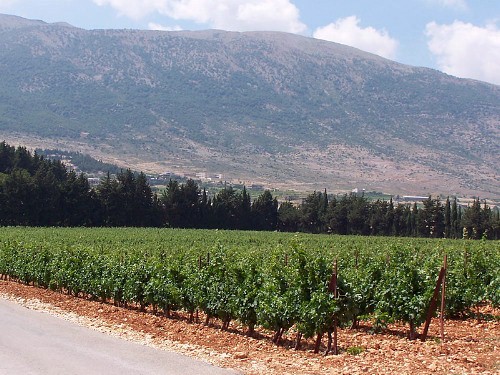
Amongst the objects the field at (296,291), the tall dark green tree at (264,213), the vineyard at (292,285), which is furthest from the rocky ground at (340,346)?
the tall dark green tree at (264,213)

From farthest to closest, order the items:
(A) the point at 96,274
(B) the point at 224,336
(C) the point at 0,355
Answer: (A) the point at 96,274, (B) the point at 224,336, (C) the point at 0,355

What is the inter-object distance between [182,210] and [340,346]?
83.4 meters

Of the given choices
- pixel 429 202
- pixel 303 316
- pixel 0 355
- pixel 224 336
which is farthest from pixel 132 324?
pixel 429 202

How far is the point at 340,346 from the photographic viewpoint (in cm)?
1581

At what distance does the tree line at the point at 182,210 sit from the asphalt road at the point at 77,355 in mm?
67823

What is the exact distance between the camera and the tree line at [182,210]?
85.0 m

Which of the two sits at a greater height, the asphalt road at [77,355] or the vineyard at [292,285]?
the vineyard at [292,285]

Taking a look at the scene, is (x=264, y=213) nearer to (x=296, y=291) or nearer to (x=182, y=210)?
(x=182, y=210)

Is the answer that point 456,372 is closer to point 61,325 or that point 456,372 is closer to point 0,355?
point 0,355

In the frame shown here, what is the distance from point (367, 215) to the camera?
333ft

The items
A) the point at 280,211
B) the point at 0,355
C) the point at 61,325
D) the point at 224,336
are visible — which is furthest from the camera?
the point at 280,211

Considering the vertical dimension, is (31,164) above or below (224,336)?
above

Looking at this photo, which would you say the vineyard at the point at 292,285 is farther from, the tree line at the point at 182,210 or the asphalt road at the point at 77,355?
the tree line at the point at 182,210

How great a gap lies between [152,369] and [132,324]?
620 centimetres
